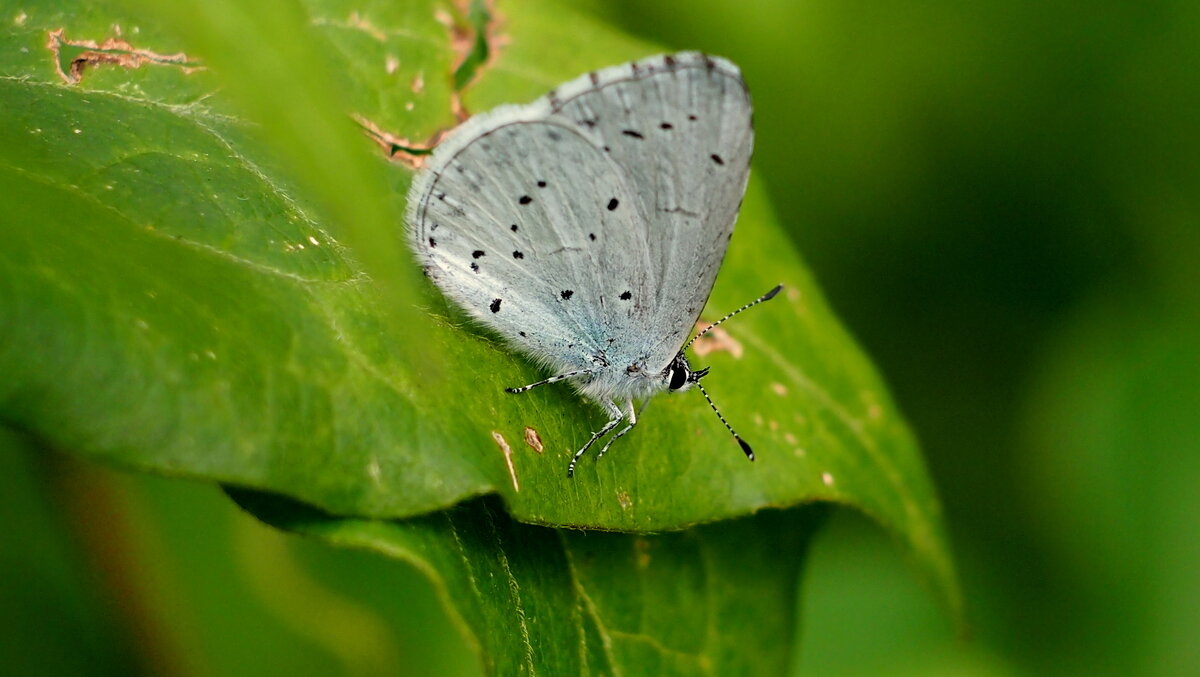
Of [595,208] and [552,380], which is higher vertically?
[595,208]

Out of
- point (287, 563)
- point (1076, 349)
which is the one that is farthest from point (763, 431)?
point (1076, 349)

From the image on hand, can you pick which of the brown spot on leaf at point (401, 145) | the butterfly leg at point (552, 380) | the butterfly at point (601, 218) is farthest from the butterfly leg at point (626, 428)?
the brown spot on leaf at point (401, 145)

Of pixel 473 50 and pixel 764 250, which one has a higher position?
pixel 473 50

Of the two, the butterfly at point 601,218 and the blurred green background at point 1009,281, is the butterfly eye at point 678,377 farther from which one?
the blurred green background at point 1009,281

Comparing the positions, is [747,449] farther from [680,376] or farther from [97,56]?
[97,56]

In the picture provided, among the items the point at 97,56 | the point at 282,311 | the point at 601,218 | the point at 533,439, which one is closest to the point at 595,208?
the point at 601,218

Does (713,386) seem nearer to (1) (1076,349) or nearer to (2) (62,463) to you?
(2) (62,463)

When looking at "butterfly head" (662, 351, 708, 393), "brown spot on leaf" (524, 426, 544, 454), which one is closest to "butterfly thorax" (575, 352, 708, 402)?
"butterfly head" (662, 351, 708, 393)
